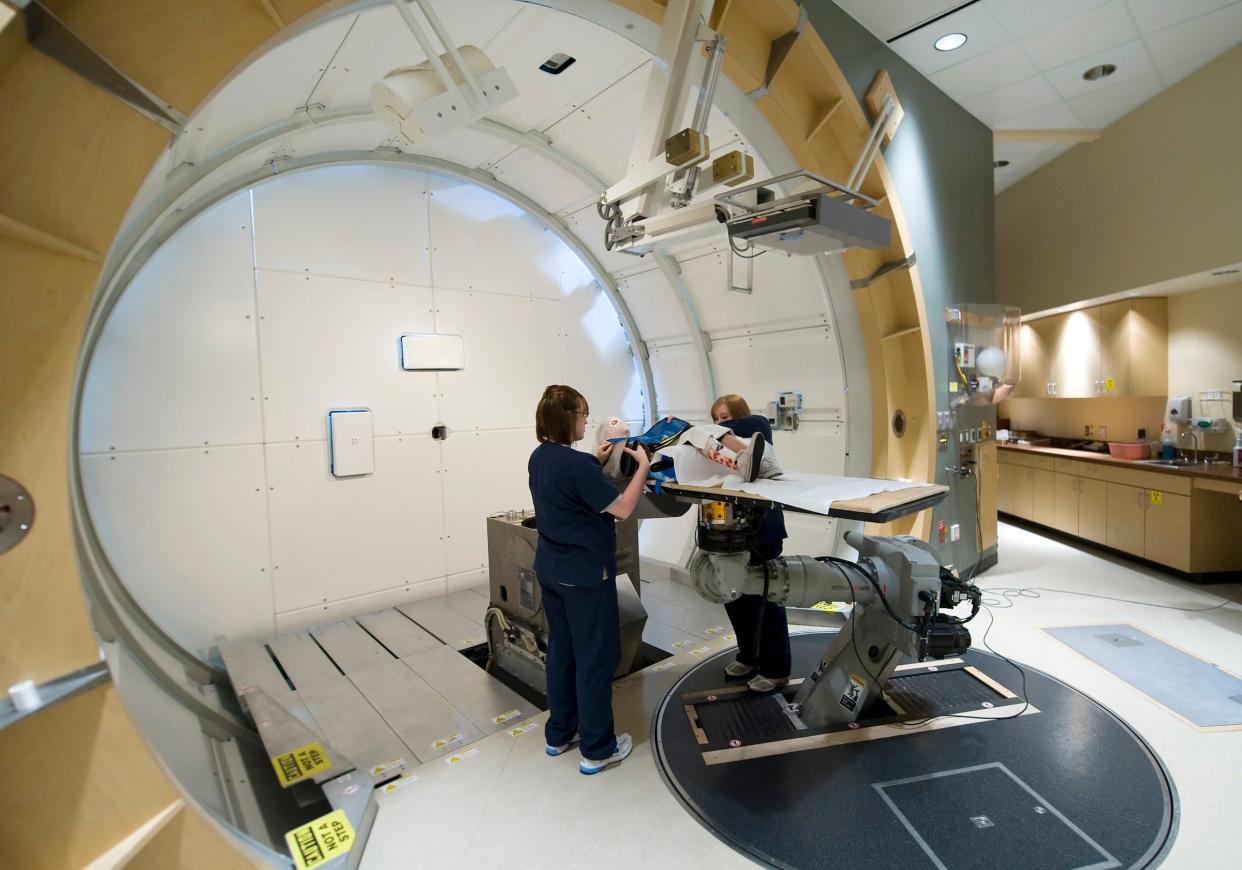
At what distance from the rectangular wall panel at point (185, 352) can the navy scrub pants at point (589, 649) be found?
2667 millimetres

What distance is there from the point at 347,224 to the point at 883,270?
13.3 feet

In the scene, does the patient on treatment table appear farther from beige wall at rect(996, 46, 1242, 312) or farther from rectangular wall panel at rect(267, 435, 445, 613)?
beige wall at rect(996, 46, 1242, 312)

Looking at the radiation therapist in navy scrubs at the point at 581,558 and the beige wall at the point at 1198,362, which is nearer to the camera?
the radiation therapist in navy scrubs at the point at 581,558

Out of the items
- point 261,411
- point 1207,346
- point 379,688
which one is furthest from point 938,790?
point 1207,346

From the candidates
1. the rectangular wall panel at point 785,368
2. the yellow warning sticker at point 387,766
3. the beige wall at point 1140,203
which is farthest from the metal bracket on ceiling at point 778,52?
the yellow warning sticker at point 387,766

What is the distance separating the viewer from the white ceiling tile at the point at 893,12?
3.76 meters

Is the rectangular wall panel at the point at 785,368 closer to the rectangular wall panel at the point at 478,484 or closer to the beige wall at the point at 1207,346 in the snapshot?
the rectangular wall panel at the point at 478,484

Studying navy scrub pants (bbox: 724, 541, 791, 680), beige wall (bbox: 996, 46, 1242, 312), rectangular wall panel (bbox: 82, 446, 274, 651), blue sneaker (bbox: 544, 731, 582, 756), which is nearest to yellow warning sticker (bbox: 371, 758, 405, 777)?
blue sneaker (bbox: 544, 731, 582, 756)

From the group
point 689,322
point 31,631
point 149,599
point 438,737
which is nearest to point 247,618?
point 149,599

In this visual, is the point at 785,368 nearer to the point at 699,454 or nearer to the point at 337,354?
the point at 699,454

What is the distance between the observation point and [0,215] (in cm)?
109

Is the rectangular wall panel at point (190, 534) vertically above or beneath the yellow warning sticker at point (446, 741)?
above

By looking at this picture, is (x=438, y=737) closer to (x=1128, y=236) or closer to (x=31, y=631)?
(x=31, y=631)

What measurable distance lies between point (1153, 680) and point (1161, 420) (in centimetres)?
388
